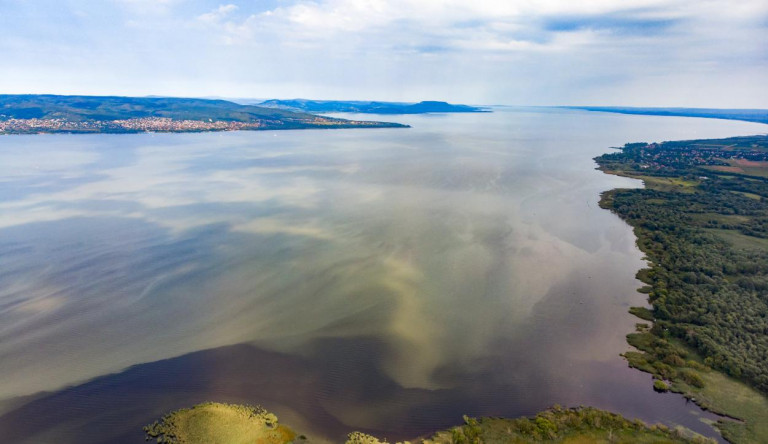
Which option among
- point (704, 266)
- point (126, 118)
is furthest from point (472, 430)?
point (126, 118)

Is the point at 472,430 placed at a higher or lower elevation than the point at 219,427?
lower

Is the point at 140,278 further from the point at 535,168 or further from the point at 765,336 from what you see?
the point at 535,168

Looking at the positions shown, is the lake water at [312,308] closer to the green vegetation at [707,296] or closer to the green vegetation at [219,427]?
the green vegetation at [219,427]

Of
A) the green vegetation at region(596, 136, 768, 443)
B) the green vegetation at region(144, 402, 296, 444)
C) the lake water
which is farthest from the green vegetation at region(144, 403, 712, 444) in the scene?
the green vegetation at region(596, 136, 768, 443)

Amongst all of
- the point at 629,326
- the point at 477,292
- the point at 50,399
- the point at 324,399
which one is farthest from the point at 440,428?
the point at 50,399

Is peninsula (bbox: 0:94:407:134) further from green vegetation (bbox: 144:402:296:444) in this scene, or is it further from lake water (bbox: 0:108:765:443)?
green vegetation (bbox: 144:402:296:444)

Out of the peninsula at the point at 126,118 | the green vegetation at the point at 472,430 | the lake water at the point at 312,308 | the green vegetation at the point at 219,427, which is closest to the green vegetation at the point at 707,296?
the lake water at the point at 312,308

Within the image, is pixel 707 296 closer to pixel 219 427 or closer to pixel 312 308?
pixel 312 308
